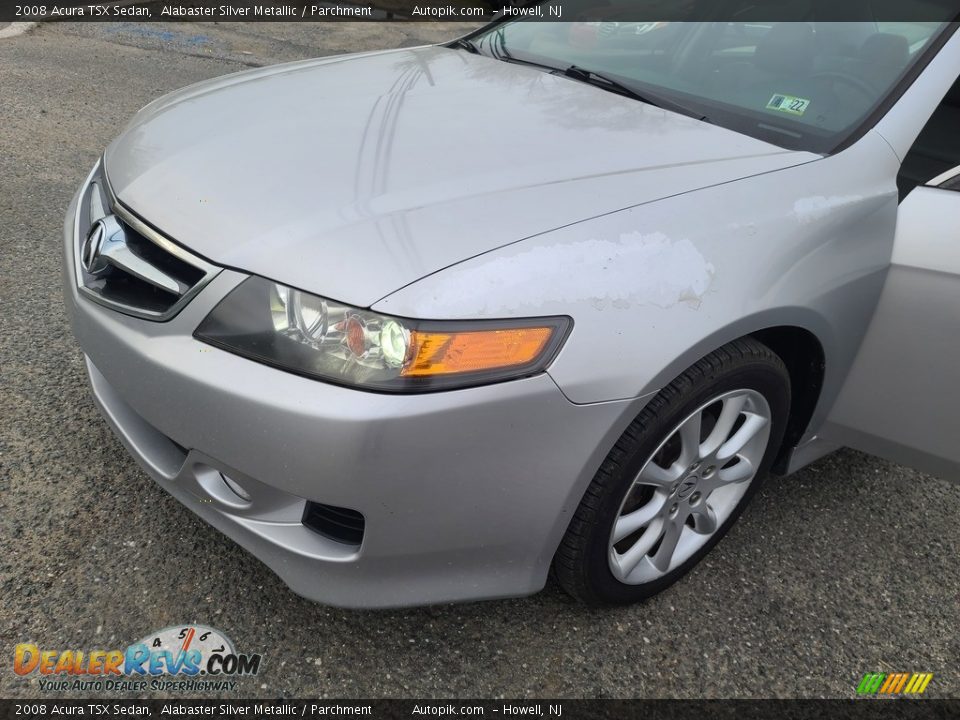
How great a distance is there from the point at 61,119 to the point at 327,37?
426 centimetres

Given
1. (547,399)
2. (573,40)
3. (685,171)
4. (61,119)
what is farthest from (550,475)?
(61,119)

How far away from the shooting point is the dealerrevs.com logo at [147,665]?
1.64 m

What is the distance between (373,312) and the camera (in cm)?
142

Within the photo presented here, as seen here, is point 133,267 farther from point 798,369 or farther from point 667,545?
point 798,369

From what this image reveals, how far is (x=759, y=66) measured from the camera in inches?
88.9

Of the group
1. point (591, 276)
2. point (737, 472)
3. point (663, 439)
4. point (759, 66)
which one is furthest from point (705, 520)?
point (759, 66)

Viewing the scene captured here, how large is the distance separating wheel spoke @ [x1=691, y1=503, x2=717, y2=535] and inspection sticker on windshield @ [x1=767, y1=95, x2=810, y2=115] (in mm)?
1095

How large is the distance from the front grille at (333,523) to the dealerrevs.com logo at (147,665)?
0.40 m

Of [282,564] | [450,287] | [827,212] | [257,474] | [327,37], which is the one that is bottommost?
[327,37]

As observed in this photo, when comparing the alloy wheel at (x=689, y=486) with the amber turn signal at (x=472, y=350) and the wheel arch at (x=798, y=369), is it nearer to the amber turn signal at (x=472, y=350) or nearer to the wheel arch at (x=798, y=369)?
the wheel arch at (x=798, y=369)

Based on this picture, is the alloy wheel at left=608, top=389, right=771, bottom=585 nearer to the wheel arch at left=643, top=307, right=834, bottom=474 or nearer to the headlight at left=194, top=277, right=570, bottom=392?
the wheel arch at left=643, top=307, right=834, bottom=474

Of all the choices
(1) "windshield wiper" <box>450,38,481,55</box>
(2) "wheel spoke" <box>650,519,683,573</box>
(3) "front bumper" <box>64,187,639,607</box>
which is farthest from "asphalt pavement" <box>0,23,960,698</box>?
(1) "windshield wiper" <box>450,38,481,55</box>

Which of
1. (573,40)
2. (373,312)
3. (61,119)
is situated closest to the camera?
(373,312)

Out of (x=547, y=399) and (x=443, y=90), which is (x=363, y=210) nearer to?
(x=547, y=399)
